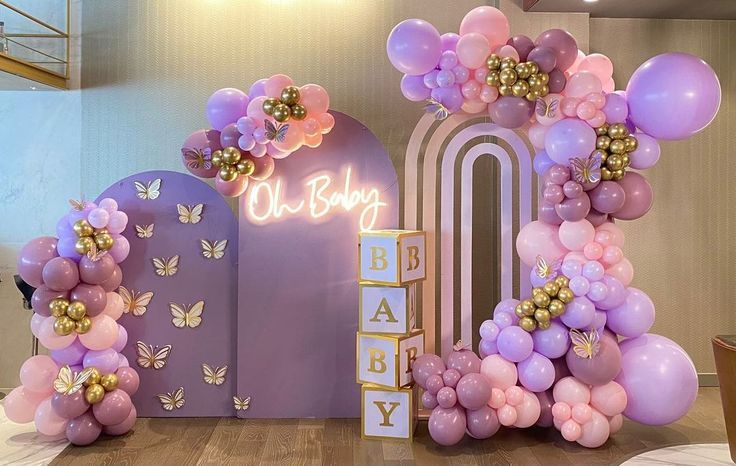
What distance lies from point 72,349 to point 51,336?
0.14 metres

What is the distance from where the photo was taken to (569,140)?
366cm

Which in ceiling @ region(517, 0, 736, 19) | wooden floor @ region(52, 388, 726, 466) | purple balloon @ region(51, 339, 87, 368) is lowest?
wooden floor @ region(52, 388, 726, 466)

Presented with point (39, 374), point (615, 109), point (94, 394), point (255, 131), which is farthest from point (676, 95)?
point (39, 374)

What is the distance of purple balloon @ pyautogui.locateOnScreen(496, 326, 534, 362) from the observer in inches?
145

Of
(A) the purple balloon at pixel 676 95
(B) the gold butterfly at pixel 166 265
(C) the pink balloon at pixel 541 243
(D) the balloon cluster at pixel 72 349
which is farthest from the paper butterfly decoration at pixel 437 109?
(D) the balloon cluster at pixel 72 349

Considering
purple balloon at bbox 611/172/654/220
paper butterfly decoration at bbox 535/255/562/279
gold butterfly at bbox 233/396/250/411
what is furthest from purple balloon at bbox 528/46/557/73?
gold butterfly at bbox 233/396/250/411

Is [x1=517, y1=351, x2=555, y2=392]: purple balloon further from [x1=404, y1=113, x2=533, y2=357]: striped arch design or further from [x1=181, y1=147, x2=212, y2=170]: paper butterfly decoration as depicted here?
[x1=181, y1=147, x2=212, y2=170]: paper butterfly decoration

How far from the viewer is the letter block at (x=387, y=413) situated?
3828mm

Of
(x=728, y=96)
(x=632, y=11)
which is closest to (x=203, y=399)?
(x=632, y=11)

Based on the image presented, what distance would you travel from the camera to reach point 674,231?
4.98 metres

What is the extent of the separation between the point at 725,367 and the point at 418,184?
82.3 inches

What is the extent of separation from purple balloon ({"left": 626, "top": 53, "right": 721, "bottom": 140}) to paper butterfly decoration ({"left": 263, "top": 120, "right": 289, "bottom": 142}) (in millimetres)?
1872

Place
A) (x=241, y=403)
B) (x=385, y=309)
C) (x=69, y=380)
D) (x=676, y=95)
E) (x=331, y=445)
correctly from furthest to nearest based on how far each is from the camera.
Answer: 1. (x=241, y=403)
2. (x=385, y=309)
3. (x=331, y=445)
4. (x=69, y=380)
5. (x=676, y=95)

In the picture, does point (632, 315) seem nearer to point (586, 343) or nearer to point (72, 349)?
point (586, 343)
